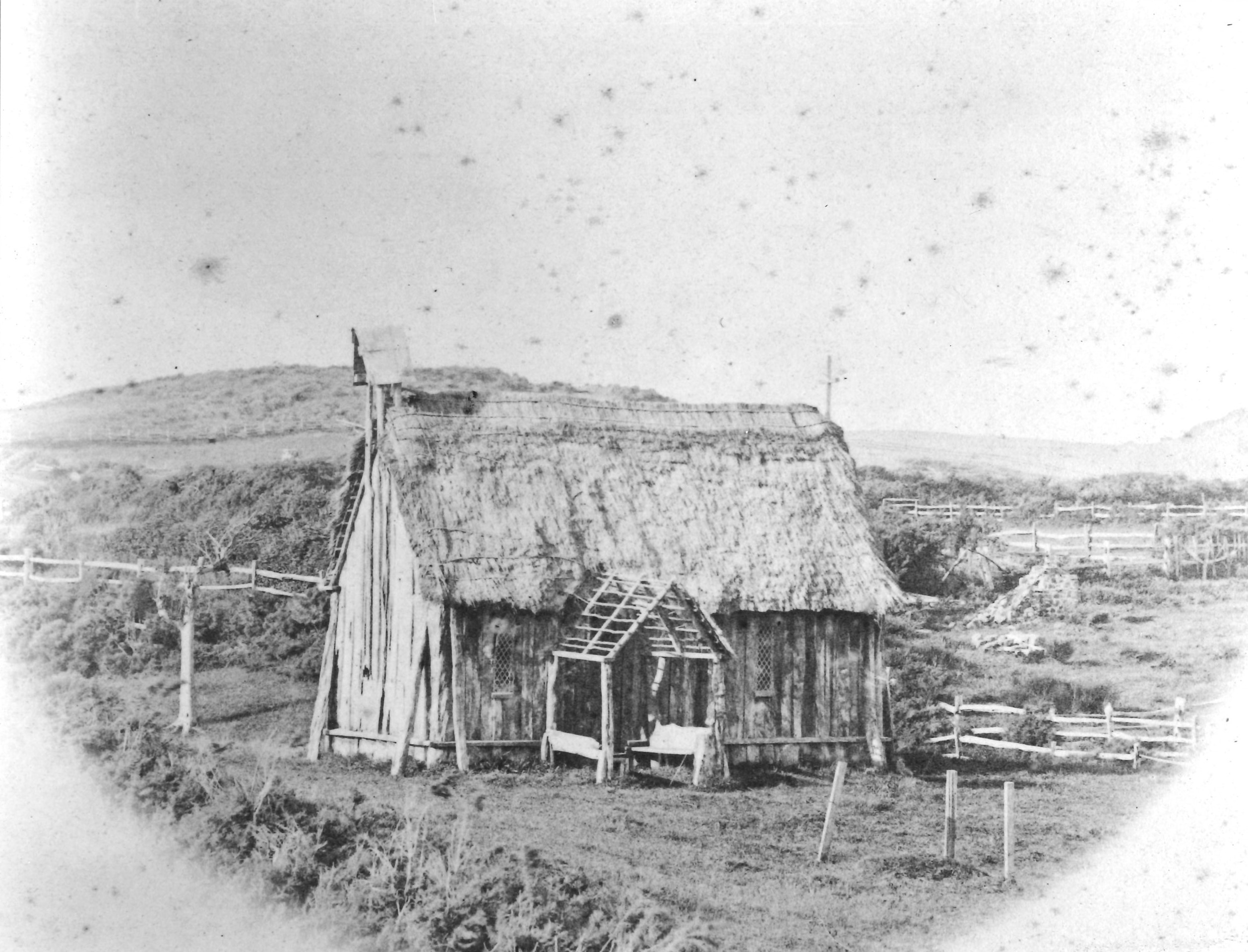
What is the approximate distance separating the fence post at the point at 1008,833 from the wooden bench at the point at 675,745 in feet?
12.3

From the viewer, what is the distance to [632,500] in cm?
1738

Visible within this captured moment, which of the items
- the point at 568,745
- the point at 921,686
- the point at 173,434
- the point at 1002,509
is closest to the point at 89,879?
the point at 173,434

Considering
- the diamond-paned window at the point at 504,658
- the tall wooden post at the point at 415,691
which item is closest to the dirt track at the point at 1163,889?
the diamond-paned window at the point at 504,658

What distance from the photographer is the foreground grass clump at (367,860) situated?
10680 mm

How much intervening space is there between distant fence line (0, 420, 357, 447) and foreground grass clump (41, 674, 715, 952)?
206cm

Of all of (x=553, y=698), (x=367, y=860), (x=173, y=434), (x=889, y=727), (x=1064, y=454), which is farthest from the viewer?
(x=1064, y=454)

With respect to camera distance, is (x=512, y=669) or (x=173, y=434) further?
(x=512, y=669)

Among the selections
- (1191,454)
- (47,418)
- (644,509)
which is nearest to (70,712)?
(47,418)

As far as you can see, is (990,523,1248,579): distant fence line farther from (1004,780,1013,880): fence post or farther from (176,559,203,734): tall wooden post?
(176,559,203,734): tall wooden post

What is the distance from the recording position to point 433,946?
418 inches

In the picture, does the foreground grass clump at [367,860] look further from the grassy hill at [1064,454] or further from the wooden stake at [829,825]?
the grassy hill at [1064,454]

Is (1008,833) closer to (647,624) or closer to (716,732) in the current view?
(716,732)

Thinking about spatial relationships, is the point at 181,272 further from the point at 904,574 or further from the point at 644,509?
the point at 904,574

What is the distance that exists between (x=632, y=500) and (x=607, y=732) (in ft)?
10.8
